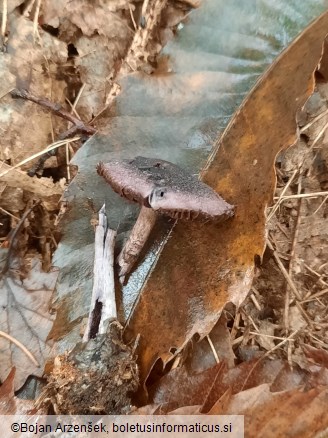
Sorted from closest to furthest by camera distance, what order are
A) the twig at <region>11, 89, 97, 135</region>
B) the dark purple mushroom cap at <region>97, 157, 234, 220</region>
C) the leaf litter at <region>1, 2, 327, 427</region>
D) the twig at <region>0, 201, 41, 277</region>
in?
the dark purple mushroom cap at <region>97, 157, 234, 220</region>
the leaf litter at <region>1, 2, 327, 427</region>
the twig at <region>0, 201, 41, 277</region>
the twig at <region>11, 89, 97, 135</region>

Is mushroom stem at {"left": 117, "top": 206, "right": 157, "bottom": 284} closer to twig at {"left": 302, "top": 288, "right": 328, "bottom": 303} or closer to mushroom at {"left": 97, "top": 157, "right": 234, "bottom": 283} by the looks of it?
mushroom at {"left": 97, "top": 157, "right": 234, "bottom": 283}

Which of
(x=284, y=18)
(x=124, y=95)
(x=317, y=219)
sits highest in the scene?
(x=284, y=18)

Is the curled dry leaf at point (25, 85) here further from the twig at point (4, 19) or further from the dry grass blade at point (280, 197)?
the dry grass blade at point (280, 197)

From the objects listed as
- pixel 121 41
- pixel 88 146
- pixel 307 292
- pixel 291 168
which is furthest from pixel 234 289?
pixel 121 41

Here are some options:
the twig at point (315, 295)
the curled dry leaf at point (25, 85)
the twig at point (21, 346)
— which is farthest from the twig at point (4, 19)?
the twig at point (315, 295)

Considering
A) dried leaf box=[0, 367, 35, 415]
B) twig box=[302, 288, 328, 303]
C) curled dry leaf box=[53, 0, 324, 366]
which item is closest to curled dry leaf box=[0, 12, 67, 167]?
curled dry leaf box=[53, 0, 324, 366]

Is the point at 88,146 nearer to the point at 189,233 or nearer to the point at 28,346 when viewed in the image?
the point at 189,233

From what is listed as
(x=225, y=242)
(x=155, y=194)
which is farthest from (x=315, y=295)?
(x=155, y=194)
